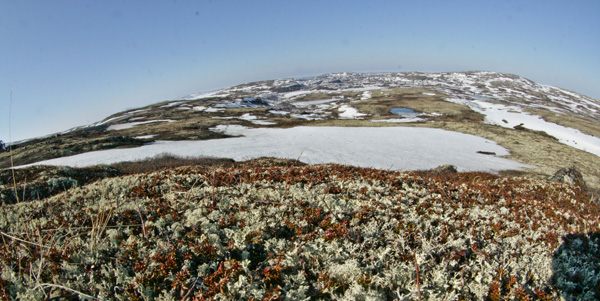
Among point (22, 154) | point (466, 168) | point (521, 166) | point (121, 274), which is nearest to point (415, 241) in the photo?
point (121, 274)

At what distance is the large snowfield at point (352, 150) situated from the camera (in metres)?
28.0

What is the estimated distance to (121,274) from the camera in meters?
3.56

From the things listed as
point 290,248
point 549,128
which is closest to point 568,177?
point 290,248

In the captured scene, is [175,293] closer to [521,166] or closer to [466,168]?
[466,168]

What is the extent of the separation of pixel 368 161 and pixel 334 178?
21.1 meters

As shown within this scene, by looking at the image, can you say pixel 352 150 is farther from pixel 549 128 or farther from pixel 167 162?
pixel 549 128

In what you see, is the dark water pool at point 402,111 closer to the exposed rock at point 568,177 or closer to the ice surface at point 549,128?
the ice surface at point 549,128

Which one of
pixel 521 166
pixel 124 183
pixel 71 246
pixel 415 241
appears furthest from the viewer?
pixel 521 166

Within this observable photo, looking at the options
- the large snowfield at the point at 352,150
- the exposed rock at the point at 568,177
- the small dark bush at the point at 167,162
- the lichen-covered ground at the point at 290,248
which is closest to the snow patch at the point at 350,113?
the large snowfield at the point at 352,150

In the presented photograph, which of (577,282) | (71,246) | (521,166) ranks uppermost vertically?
(71,246)

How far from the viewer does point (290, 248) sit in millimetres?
4230

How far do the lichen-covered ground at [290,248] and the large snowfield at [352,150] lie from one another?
1800 centimetres

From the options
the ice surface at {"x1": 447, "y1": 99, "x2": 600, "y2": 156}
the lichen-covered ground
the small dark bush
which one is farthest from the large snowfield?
the ice surface at {"x1": 447, "y1": 99, "x2": 600, "y2": 156}

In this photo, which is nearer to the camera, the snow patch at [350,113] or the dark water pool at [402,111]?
the snow patch at [350,113]
